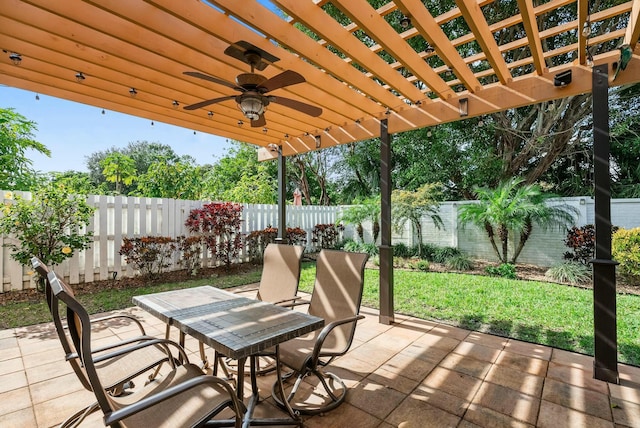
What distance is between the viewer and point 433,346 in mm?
3271

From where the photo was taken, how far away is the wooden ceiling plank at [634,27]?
211 centimetres

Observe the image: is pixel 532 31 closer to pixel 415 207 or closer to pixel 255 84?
pixel 255 84

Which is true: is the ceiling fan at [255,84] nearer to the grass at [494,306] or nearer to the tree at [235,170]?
the grass at [494,306]

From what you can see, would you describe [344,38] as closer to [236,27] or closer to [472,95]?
[236,27]

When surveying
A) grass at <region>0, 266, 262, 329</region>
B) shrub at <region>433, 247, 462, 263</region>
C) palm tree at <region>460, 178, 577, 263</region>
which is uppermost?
palm tree at <region>460, 178, 577, 263</region>

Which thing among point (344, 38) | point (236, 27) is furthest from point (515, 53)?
point (236, 27)

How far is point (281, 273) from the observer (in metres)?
3.38

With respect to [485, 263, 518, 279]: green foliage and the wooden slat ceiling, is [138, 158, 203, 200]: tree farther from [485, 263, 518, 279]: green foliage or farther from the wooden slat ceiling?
[485, 263, 518, 279]: green foliage

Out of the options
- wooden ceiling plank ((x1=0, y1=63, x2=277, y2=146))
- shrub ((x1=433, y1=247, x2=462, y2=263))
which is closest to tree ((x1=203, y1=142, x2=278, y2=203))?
shrub ((x1=433, y1=247, x2=462, y2=263))

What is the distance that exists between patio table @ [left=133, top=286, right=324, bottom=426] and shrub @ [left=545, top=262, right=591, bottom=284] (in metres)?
6.44

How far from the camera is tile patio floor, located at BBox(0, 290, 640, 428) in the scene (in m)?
2.11

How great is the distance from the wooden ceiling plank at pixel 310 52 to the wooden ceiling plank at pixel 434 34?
823 mm

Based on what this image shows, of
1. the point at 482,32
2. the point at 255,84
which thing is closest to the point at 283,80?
the point at 255,84

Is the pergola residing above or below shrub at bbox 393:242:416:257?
above
